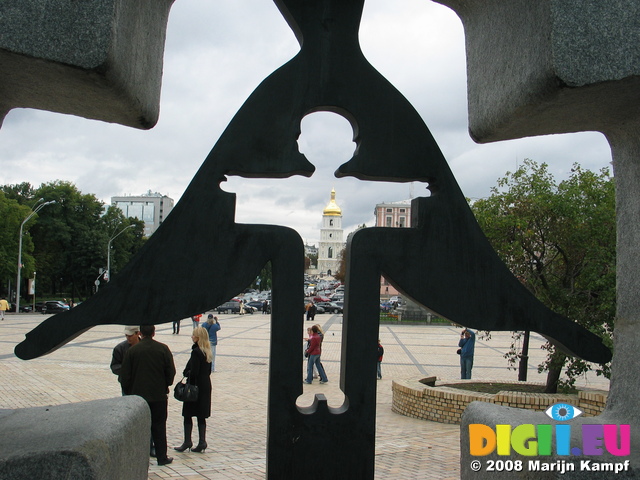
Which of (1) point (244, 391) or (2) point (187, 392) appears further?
(1) point (244, 391)

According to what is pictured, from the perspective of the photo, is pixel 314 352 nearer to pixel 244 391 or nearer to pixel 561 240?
pixel 244 391

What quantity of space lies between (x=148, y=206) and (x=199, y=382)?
135909 millimetres

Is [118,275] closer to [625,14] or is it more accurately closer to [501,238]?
[625,14]

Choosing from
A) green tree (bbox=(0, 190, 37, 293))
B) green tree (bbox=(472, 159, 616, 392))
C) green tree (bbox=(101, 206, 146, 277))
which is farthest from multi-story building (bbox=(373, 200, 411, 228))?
green tree (bbox=(472, 159, 616, 392))

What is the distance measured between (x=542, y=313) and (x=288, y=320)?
1374mm

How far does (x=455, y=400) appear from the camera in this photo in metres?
9.66

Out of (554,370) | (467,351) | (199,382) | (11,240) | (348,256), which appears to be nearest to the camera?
(348,256)

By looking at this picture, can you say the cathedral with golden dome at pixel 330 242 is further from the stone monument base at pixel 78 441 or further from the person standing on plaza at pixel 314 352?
the stone monument base at pixel 78 441

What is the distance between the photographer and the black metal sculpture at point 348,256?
2998mm

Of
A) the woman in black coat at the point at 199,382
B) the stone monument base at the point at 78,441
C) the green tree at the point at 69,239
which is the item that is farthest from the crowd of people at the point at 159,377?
the green tree at the point at 69,239

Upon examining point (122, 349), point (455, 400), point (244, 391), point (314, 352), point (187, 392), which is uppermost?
point (122, 349)

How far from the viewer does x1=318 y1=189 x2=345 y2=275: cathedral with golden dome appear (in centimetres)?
14450

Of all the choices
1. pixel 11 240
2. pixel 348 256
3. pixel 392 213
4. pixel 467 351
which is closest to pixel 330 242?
pixel 392 213

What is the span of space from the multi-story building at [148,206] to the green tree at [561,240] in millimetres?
127149
